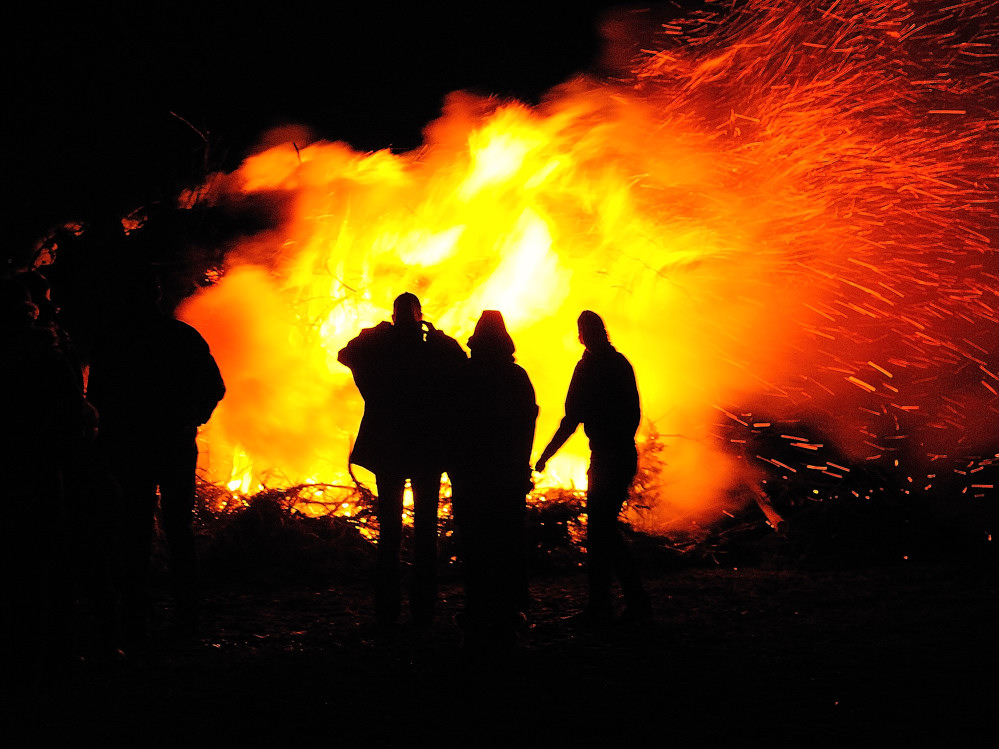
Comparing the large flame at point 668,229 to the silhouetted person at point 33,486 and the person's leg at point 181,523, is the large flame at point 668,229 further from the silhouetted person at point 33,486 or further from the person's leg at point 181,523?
the silhouetted person at point 33,486

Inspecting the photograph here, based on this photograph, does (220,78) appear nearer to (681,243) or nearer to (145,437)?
(681,243)

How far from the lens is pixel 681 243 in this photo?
8594 mm

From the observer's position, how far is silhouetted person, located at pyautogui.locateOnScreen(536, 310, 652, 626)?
4.91 m

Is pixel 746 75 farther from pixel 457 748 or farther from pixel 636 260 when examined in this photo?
pixel 457 748

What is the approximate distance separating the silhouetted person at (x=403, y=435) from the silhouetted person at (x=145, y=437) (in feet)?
3.03

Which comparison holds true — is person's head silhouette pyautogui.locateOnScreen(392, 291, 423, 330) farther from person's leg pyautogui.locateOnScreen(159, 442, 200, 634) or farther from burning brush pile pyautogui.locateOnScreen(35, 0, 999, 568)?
burning brush pile pyautogui.locateOnScreen(35, 0, 999, 568)

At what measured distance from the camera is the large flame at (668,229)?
8.00 metres

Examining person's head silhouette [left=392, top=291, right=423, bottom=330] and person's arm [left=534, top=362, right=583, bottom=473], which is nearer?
person's head silhouette [left=392, top=291, right=423, bottom=330]

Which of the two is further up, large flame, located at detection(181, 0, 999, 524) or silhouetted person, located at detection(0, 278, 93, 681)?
large flame, located at detection(181, 0, 999, 524)

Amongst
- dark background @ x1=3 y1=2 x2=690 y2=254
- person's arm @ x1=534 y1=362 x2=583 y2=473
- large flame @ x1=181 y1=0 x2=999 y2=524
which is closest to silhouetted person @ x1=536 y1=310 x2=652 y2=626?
person's arm @ x1=534 y1=362 x2=583 y2=473

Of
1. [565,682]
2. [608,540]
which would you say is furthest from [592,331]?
[565,682]

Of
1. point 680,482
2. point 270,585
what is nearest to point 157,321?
point 270,585

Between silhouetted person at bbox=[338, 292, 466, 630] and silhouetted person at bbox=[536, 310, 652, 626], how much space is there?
26.7 inches

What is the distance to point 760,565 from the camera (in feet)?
22.8
